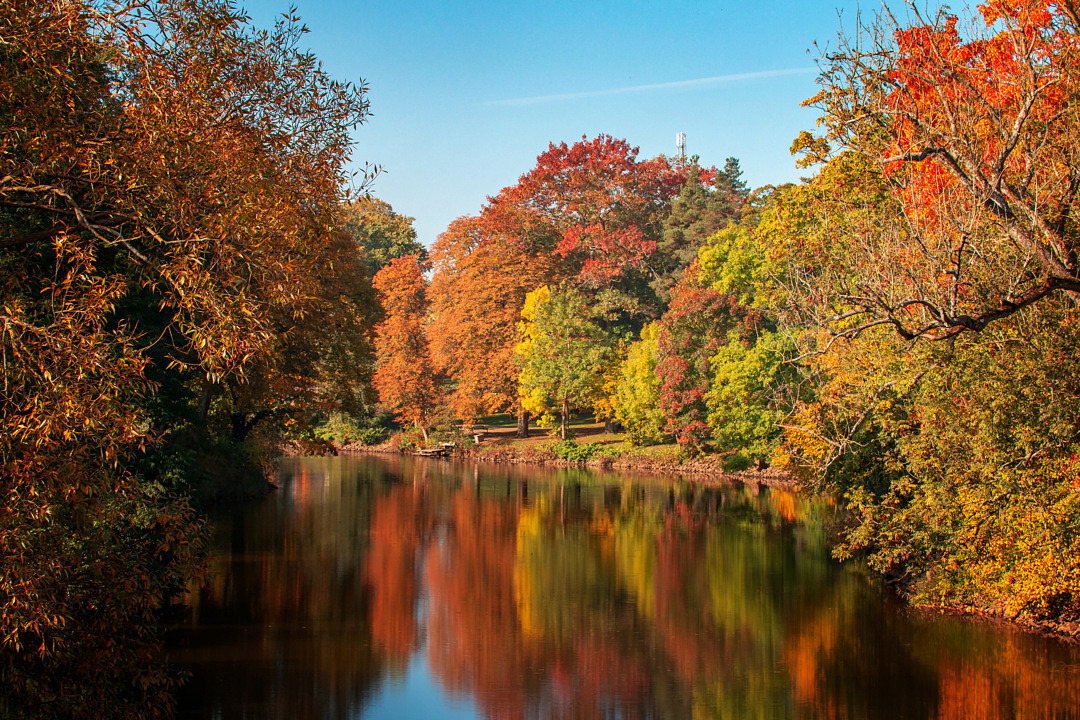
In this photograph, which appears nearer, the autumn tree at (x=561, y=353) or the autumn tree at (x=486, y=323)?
the autumn tree at (x=561, y=353)

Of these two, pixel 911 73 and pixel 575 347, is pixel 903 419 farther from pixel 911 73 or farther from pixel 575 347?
pixel 575 347

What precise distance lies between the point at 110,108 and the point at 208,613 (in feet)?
29.3

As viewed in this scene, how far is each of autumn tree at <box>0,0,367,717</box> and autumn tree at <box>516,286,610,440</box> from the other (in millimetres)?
34881

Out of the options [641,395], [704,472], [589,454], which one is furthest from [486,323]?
[704,472]

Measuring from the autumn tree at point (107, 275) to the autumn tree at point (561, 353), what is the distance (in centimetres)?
3488

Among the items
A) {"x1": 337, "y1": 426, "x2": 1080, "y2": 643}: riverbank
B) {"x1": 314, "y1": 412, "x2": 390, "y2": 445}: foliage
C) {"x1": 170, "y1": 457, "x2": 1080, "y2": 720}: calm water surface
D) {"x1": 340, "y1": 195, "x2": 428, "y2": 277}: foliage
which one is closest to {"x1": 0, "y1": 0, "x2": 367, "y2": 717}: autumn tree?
{"x1": 170, "y1": 457, "x2": 1080, "y2": 720}: calm water surface

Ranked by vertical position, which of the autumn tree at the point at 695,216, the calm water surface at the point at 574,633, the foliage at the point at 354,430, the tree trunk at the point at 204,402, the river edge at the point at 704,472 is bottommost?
the calm water surface at the point at 574,633

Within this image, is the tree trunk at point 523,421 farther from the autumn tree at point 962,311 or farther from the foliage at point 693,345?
the autumn tree at point 962,311

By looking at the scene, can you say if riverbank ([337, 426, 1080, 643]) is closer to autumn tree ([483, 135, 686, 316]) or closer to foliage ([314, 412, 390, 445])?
foliage ([314, 412, 390, 445])

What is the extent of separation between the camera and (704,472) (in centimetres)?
3609

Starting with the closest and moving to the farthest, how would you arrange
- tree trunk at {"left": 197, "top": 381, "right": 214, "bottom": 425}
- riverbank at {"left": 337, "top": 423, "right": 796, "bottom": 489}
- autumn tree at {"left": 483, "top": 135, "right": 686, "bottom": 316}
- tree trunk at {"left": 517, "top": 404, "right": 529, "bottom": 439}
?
tree trunk at {"left": 197, "top": 381, "right": 214, "bottom": 425} < riverbank at {"left": 337, "top": 423, "right": 796, "bottom": 489} < tree trunk at {"left": 517, "top": 404, "right": 529, "bottom": 439} < autumn tree at {"left": 483, "top": 135, "right": 686, "bottom": 316}

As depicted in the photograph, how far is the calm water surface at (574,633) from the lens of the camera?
1072 centimetres

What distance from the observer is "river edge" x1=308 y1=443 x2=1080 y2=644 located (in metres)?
12.8

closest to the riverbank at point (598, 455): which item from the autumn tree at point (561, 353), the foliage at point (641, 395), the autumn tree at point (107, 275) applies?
the foliage at point (641, 395)
